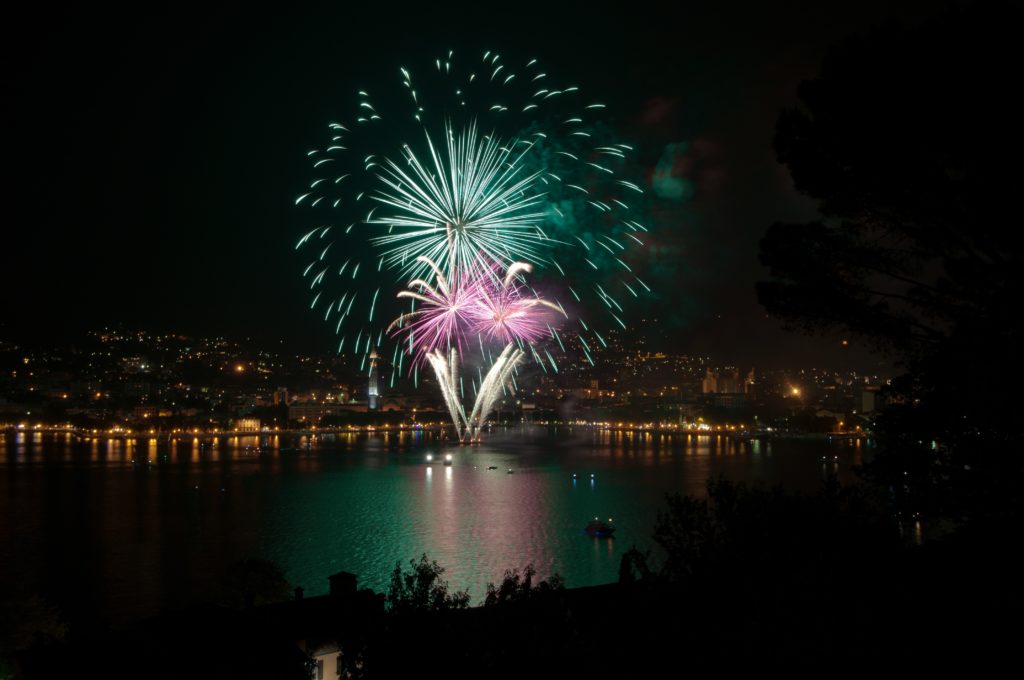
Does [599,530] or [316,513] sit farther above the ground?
[599,530]

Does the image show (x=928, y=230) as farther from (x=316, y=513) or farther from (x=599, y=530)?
(x=316, y=513)

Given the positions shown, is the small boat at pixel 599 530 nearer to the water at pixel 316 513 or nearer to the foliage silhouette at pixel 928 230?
the water at pixel 316 513

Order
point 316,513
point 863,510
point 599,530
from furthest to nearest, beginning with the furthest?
point 316,513 → point 599,530 → point 863,510

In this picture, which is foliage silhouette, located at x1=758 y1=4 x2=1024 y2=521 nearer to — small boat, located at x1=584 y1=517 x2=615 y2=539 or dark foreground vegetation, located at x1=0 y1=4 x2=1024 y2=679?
dark foreground vegetation, located at x1=0 y1=4 x2=1024 y2=679

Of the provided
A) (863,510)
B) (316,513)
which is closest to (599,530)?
(316,513)

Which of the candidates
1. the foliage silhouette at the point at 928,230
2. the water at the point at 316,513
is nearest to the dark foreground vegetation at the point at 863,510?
the foliage silhouette at the point at 928,230

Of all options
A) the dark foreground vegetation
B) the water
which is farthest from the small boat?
the dark foreground vegetation

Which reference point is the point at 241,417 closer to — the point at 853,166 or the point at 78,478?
the point at 78,478
